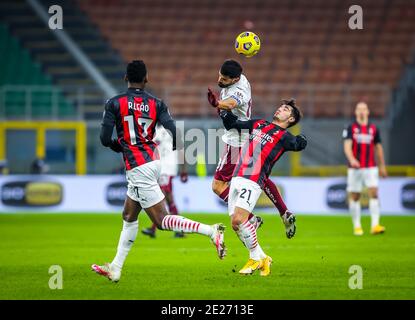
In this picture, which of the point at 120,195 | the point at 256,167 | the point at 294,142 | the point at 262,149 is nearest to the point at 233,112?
the point at 262,149

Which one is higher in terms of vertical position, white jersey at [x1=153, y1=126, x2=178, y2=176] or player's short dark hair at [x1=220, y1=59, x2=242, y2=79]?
player's short dark hair at [x1=220, y1=59, x2=242, y2=79]

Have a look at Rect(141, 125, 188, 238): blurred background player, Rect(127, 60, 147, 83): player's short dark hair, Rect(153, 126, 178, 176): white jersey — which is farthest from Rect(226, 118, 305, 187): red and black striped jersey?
Rect(153, 126, 178, 176): white jersey

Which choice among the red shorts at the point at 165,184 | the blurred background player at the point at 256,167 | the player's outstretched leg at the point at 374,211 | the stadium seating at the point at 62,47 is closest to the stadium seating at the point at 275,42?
the stadium seating at the point at 62,47

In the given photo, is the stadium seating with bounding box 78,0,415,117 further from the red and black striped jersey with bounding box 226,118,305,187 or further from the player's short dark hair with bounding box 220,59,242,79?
the red and black striped jersey with bounding box 226,118,305,187

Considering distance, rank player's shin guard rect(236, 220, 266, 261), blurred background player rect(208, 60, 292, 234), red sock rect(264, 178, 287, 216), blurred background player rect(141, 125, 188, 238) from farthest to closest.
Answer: blurred background player rect(141, 125, 188, 238), red sock rect(264, 178, 287, 216), blurred background player rect(208, 60, 292, 234), player's shin guard rect(236, 220, 266, 261)

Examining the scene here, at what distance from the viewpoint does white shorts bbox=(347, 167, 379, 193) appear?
55.5 ft

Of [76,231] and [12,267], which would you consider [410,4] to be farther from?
[12,267]

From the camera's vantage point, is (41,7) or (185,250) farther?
(41,7)

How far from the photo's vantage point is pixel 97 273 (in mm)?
10180

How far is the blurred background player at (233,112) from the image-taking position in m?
10.6

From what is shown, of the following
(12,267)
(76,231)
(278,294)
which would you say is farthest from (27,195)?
(278,294)

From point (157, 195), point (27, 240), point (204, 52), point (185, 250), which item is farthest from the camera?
point (204, 52)

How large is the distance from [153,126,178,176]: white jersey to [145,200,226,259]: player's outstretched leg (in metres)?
6.52

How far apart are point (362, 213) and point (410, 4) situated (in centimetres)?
1093
